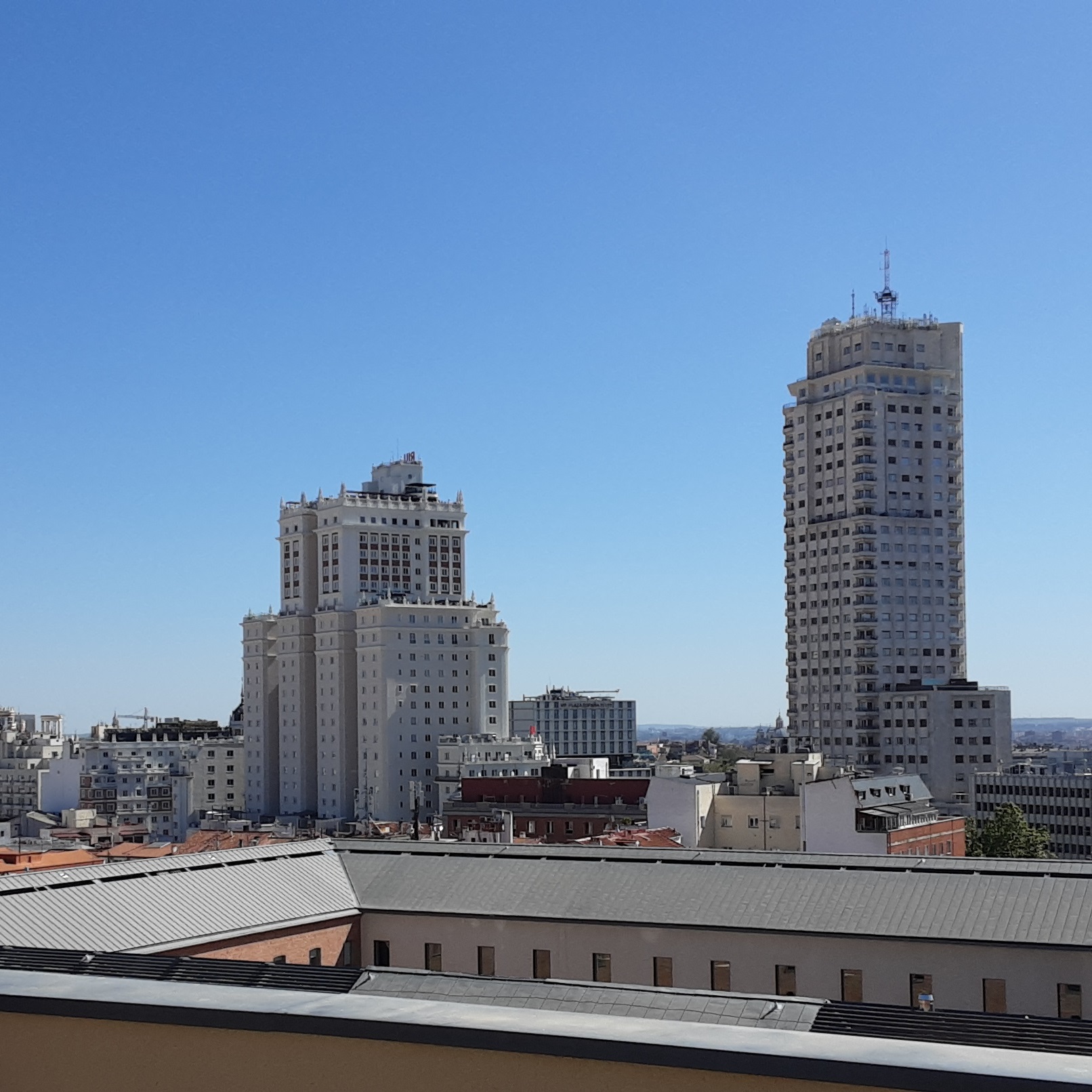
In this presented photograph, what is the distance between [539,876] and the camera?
40.7 metres

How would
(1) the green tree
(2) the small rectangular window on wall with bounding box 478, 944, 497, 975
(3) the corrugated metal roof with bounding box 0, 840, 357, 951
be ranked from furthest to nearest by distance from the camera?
1. (1) the green tree
2. (2) the small rectangular window on wall with bounding box 478, 944, 497, 975
3. (3) the corrugated metal roof with bounding box 0, 840, 357, 951

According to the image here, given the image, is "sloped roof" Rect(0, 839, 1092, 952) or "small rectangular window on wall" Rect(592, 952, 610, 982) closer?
"sloped roof" Rect(0, 839, 1092, 952)

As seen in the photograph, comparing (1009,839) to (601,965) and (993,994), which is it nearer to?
(601,965)

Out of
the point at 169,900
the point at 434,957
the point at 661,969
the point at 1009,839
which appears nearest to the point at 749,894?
the point at 661,969

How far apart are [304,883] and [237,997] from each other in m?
34.6

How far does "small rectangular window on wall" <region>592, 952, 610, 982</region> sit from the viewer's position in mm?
37531

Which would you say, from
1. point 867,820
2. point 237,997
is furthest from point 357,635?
point 237,997

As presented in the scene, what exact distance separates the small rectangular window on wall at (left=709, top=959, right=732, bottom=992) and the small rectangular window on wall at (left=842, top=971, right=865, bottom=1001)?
276 cm

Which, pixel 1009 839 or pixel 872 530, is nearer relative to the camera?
pixel 1009 839

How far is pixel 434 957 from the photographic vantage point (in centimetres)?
4000

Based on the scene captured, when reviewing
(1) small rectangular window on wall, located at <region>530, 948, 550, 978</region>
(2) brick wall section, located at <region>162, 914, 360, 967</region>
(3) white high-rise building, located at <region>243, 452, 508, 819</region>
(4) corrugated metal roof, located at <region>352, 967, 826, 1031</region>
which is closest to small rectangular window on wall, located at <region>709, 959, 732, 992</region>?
(1) small rectangular window on wall, located at <region>530, 948, 550, 978</region>

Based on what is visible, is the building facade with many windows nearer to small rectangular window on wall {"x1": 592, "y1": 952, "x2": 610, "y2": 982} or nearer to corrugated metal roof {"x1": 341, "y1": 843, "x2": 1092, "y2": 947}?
corrugated metal roof {"x1": 341, "y1": 843, "x2": 1092, "y2": 947}

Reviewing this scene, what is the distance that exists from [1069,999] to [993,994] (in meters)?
1.66

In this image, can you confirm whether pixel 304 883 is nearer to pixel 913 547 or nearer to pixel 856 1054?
pixel 856 1054
